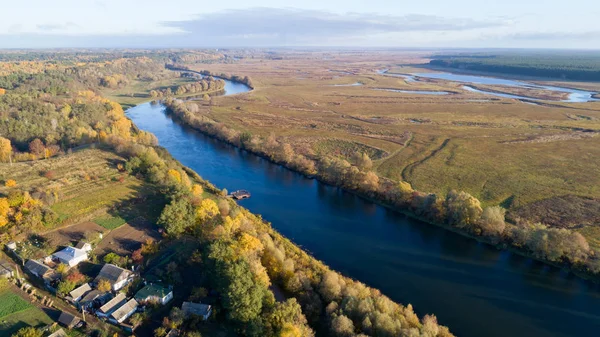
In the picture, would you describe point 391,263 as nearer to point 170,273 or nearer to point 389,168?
point 170,273

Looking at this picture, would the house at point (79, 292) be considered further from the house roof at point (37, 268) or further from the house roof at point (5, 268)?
the house roof at point (5, 268)

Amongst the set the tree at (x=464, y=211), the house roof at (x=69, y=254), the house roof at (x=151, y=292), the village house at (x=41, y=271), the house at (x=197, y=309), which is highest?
the tree at (x=464, y=211)

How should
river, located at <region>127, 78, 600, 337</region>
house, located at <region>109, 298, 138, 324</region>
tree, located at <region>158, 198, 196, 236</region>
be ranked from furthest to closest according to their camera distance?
1. tree, located at <region>158, 198, 196, 236</region>
2. river, located at <region>127, 78, 600, 337</region>
3. house, located at <region>109, 298, 138, 324</region>

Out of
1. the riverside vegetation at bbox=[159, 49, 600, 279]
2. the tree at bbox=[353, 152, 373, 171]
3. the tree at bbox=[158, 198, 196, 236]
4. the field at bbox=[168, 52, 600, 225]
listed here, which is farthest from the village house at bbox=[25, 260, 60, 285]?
the field at bbox=[168, 52, 600, 225]

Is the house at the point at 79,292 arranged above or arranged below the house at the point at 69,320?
above

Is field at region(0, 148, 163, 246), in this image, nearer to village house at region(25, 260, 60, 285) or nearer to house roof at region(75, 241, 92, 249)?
house roof at region(75, 241, 92, 249)

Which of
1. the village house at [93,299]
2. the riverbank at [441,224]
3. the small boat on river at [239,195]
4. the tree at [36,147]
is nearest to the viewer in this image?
the village house at [93,299]

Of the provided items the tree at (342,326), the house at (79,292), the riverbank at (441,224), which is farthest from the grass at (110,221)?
the riverbank at (441,224)
